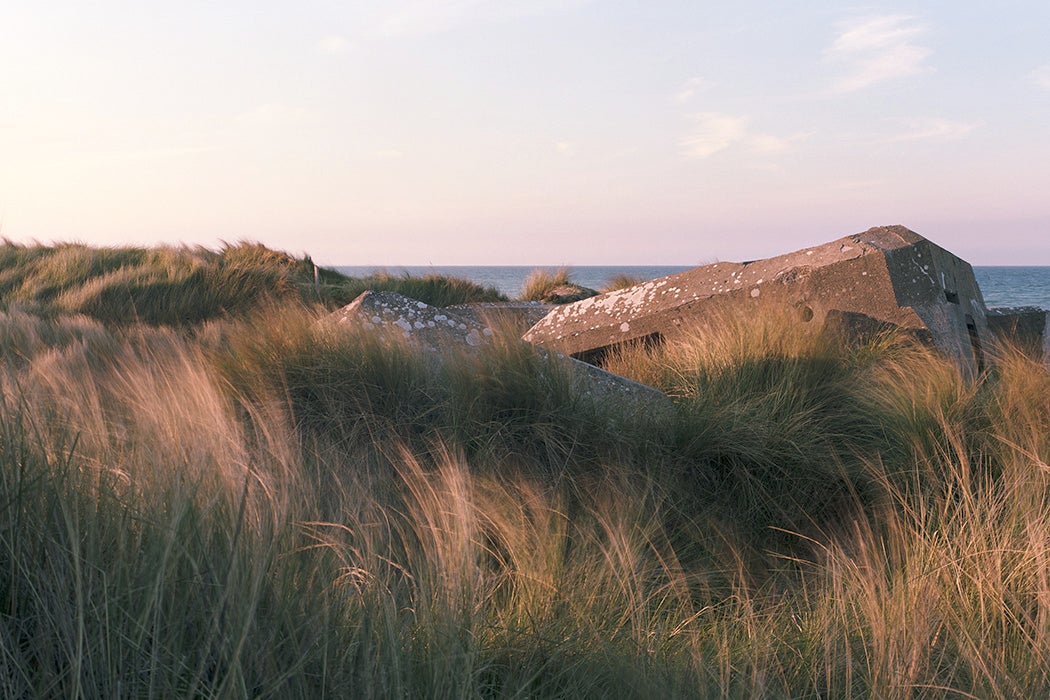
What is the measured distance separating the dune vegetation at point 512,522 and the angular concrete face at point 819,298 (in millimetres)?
285

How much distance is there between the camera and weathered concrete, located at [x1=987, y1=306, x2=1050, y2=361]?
594 cm

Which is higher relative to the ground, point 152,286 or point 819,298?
point 152,286

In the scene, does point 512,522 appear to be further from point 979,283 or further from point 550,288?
point 979,283

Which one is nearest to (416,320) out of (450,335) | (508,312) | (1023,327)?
(450,335)

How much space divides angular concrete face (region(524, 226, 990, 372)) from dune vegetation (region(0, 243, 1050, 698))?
0.93 ft

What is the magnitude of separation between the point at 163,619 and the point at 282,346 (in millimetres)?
2467

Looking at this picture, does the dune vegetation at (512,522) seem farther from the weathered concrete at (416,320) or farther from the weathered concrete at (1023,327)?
the weathered concrete at (1023,327)

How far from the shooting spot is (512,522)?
2.54 metres

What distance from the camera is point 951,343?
16.7 feet

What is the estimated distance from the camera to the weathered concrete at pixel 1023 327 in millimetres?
5941

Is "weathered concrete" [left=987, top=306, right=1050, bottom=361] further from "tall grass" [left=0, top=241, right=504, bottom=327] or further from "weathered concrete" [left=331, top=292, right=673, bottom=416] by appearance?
"tall grass" [left=0, top=241, right=504, bottom=327]

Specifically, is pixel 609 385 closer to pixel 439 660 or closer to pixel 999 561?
pixel 999 561

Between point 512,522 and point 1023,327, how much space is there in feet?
17.9

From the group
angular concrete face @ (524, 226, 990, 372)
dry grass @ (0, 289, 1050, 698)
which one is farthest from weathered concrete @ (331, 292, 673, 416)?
angular concrete face @ (524, 226, 990, 372)
